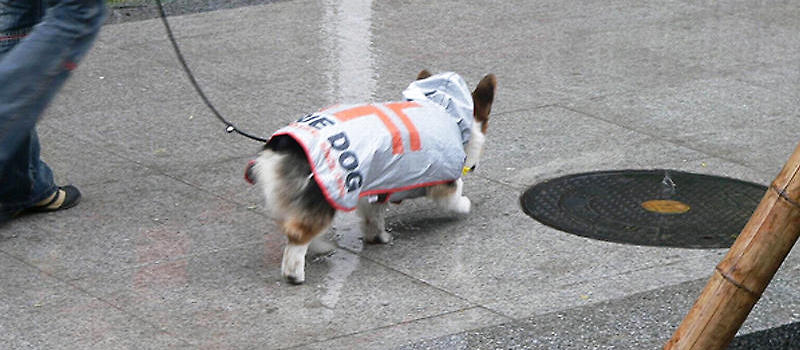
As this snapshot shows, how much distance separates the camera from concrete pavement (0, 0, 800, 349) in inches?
169

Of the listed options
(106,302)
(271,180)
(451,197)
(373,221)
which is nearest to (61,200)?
(106,302)

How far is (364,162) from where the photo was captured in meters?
4.56

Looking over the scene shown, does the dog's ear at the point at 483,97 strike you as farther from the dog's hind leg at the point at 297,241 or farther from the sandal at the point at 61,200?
the sandal at the point at 61,200

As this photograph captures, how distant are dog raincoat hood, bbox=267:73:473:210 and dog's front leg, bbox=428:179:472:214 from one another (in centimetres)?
7

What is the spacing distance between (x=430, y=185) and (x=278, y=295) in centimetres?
85

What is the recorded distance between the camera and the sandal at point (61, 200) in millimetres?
5391

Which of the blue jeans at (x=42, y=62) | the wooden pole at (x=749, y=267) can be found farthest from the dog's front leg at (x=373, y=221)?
the wooden pole at (x=749, y=267)

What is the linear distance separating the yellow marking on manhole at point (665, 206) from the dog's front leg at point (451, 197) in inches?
35.0

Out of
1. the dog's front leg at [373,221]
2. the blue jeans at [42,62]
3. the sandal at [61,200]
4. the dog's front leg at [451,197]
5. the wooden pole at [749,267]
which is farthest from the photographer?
the sandal at [61,200]

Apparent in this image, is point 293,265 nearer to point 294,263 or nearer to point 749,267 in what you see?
point 294,263

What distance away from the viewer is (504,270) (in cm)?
479

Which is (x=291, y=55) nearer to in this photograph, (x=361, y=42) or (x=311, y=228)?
(x=361, y=42)

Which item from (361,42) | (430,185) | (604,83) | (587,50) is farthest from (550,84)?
(430,185)

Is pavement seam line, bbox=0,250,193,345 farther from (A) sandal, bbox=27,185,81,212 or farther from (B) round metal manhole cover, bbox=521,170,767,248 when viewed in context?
(B) round metal manhole cover, bbox=521,170,767,248
